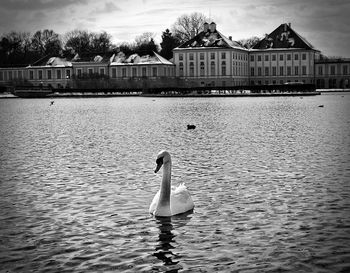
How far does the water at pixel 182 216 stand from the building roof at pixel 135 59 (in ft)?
331

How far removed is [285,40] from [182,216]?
12496 centimetres

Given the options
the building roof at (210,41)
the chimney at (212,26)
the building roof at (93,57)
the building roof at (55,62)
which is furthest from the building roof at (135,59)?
the chimney at (212,26)

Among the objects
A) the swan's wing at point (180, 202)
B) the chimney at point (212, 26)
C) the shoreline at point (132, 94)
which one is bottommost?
the swan's wing at point (180, 202)

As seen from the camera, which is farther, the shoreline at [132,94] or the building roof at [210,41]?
the building roof at [210,41]

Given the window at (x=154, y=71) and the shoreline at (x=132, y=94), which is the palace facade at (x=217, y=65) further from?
the shoreline at (x=132, y=94)

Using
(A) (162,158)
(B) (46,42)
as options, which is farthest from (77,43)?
(A) (162,158)

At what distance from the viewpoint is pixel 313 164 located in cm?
1653

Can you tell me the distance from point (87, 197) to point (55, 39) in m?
157

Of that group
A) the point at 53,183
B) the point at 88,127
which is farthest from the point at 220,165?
the point at 88,127

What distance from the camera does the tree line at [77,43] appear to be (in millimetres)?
144875

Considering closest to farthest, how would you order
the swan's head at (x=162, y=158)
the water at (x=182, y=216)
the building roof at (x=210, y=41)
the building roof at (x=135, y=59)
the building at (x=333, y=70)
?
1. the water at (x=182, y=216)
2. the swan's head at (x=162, y=158)
3. the building roof at (x=135, y=59)
4. the building roof at (x=210, y=41)
5. the building at (x=333, y=70)

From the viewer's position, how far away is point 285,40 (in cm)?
13112

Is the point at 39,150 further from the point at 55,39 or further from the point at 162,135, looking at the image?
the point at 55,39

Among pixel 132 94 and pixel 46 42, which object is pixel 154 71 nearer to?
pixel 132 94
